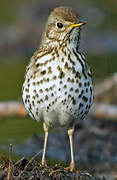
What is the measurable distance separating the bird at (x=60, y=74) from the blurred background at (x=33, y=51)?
2299 mm

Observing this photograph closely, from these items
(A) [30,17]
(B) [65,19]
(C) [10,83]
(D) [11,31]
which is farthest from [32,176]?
(A) [30,17]

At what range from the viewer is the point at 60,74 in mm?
6953

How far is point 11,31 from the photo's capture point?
2008cm

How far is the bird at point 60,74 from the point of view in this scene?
22.8 ft

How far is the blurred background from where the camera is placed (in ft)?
33.8

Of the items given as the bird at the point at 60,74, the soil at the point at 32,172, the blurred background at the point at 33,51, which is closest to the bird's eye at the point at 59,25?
the bird at the point at 60,74

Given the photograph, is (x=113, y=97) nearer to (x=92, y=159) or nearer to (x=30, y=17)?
(x=92, y=159)

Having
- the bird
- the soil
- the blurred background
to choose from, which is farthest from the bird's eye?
the blurred background

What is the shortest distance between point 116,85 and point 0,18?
9682mm

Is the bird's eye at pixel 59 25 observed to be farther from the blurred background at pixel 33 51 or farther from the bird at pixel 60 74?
the blurred background at pixel 33 51

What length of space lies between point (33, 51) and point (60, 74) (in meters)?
12.2

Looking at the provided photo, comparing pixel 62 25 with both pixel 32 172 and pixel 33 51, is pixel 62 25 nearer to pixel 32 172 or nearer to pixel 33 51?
pixel 32 172

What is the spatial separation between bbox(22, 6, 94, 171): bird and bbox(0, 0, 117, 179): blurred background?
7.54 feet

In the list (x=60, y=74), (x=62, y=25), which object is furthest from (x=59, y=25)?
(x=60, y=74)
